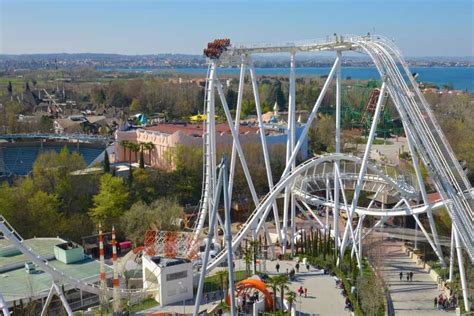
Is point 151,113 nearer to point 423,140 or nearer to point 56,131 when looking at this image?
point 56,131

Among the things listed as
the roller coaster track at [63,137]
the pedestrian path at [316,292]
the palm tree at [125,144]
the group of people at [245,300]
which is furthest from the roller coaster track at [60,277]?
the roller coaster track at [63,137]

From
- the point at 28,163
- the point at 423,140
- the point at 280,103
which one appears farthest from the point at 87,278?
the point at 280,103

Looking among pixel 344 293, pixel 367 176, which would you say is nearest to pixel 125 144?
pixel 367 176

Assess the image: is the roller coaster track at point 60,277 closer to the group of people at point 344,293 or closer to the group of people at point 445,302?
the group of people at point 344,293

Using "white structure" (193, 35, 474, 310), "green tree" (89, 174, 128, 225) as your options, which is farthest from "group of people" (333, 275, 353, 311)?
"green tree" (89, 174, 128, 225)

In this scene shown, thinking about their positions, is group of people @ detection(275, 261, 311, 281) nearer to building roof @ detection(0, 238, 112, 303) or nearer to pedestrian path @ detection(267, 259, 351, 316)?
pedestrian path @ detection(267, 259, 351, 316)

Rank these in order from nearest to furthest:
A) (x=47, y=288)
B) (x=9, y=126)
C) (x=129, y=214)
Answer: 1. (x=47, y=288)
2. (x=129, y=214)
3. (x=9, y=126)
